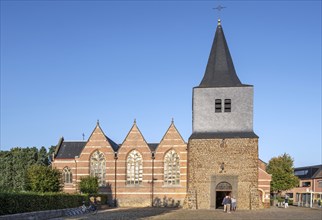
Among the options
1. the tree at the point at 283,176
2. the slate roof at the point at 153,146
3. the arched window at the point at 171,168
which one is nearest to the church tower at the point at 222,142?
the arched window at the point at 171,168

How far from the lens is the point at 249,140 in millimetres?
33250

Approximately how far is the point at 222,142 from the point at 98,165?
13.5m

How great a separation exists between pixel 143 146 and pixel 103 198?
→ 6486mm

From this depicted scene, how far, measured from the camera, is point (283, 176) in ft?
174

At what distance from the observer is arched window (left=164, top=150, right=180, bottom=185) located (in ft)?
126

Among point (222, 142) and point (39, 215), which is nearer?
point (39, 215)

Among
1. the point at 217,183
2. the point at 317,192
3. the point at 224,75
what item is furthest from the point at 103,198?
the point at 317,192

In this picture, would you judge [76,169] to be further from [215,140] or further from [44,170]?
[215,140]

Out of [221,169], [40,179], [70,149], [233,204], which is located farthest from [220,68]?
[70,149]

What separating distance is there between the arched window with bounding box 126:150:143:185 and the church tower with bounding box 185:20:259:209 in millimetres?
6805

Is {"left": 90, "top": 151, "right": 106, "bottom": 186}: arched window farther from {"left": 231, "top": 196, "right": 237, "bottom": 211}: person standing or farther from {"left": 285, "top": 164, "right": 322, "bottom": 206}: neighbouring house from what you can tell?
{"left": 285, "top": 164, "right": 322, "bottom": 206}: neighbouring house

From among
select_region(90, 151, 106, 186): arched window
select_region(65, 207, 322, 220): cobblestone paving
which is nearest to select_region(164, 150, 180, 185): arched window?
select_region(90, 151, 106, 186): arched window

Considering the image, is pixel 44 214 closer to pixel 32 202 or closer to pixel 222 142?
pixel 32 202

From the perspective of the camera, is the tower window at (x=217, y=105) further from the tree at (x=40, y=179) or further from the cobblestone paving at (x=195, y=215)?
the tree at (x=40, y=179)
